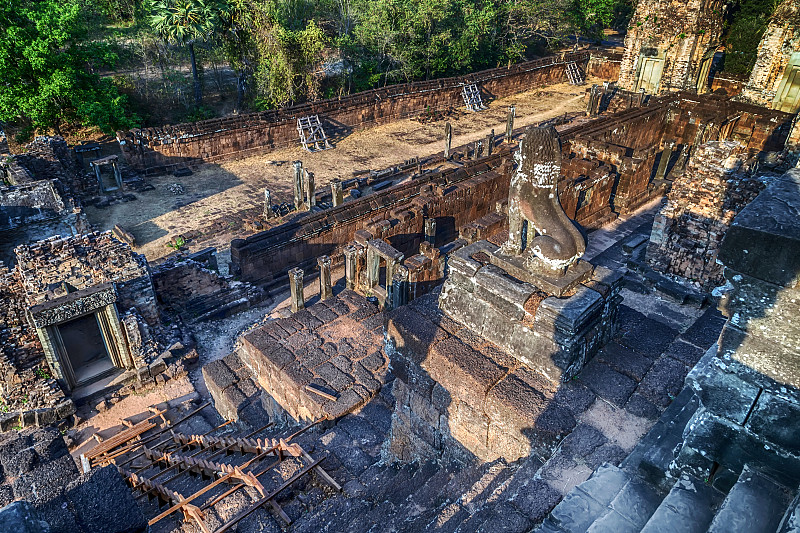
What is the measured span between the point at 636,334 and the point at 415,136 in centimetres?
1948

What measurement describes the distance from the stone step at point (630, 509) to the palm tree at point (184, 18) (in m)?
22.9

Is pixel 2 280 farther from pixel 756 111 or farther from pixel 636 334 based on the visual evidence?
pixel 756 111

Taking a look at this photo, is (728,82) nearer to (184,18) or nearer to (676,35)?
(676,35)

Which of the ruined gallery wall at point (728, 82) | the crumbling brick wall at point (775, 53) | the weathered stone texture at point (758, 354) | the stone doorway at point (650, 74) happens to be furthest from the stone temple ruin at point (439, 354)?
the ruined gallery wall at point (728, 82)

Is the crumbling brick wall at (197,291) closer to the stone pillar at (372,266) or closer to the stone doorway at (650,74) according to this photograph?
the stone pillar at (372,266)

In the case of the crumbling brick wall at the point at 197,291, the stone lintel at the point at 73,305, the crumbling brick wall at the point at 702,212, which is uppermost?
the crumbling brick wall at the point at 702,212

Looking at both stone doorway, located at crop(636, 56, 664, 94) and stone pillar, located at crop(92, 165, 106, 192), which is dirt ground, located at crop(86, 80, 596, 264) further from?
stone doorway, located at crop(636, 56, 664, 94)

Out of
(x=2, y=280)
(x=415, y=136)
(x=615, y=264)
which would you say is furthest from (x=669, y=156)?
(x=2, y=280)

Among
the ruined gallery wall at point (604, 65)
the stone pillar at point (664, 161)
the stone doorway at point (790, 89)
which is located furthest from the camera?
the ruined gallery wall at point (604, 65)

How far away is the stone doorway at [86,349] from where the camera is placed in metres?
10.1

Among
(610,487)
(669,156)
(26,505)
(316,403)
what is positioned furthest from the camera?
(669,156)

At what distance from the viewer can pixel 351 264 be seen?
11180 millimetres

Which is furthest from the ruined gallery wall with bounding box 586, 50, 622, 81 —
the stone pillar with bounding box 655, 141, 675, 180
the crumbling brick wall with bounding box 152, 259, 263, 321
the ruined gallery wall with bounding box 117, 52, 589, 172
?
the crumbling brick wall with bounding box 152, 259, 263, 321

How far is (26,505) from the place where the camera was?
271cm
